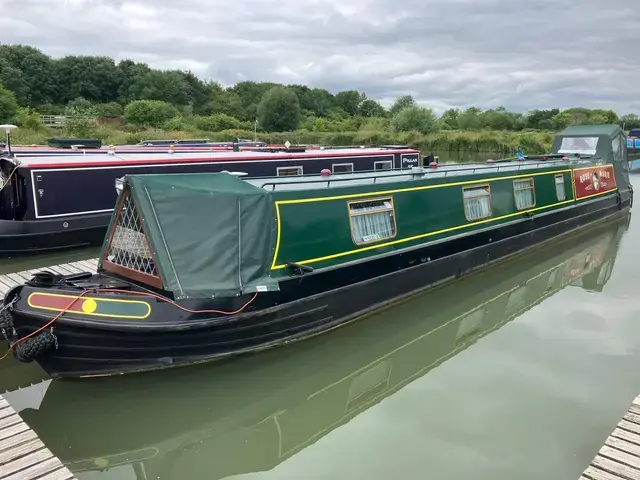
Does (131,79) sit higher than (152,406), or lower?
higher

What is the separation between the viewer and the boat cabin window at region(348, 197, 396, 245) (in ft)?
21.1

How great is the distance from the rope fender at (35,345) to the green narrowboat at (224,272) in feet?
0.04

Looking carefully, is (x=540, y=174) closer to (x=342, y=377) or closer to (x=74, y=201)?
(x=342, y=377)

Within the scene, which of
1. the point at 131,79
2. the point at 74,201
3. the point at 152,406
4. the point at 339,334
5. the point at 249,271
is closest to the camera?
the point at 152,406

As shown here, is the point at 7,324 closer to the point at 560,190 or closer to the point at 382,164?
the point at 382,164

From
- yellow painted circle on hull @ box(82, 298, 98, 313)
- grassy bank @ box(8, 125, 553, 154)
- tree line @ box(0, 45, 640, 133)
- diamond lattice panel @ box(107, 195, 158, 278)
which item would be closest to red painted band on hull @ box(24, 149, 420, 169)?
diamond lattice panel @ box(107, 195, 158, 278)

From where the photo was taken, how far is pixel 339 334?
20.4 feet

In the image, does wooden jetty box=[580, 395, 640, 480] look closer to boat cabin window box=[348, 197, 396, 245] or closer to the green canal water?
the green canal water

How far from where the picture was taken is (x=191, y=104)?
163 ft

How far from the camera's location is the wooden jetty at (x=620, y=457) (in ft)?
10.5

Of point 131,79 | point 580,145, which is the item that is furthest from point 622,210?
point 131,79

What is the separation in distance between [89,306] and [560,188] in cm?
1016

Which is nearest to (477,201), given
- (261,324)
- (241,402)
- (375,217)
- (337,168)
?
(375,217)

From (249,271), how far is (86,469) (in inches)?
88.1
